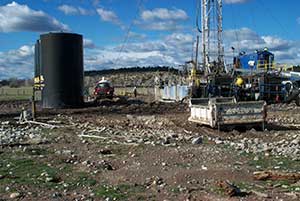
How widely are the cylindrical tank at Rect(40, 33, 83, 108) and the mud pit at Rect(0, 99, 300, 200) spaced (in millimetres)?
13335

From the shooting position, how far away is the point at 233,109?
17781 mm

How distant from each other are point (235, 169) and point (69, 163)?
3.71 m

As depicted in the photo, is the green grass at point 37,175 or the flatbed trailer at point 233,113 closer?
the green grass at point 37,175

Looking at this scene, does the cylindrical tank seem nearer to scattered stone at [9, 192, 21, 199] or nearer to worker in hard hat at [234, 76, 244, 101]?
worker in hard hat at [234, 76, 244, 101]

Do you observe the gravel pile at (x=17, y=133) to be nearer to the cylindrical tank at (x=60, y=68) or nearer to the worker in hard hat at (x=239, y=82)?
the cylindrical tank at (x=60, y=68)

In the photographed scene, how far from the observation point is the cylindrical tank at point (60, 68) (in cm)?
3092

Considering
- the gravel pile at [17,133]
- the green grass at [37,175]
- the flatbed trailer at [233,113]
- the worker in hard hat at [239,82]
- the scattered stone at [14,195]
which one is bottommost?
the scattered stone at [14,195]

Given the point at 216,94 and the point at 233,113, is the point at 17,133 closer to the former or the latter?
the point at 233,113

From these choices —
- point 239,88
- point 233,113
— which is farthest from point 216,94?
point 233,113

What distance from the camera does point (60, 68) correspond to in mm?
31016

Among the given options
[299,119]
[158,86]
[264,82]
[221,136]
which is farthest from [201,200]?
[158,86]

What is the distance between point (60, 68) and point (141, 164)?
21232mm

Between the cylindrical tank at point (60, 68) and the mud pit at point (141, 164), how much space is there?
13335mm

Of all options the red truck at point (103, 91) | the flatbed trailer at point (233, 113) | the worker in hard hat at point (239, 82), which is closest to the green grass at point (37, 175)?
the flatbed trailer at point (233, 113)
